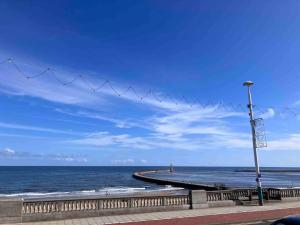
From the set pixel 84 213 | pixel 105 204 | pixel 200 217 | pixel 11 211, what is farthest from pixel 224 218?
pixel 11 211

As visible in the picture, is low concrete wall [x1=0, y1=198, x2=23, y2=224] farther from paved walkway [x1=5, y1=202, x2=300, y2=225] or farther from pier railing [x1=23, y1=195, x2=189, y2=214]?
paved walkway [x1=5, y1=202, x2=300, y2=225]

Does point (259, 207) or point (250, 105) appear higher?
point (250, 105)

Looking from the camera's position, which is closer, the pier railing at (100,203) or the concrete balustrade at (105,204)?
the concrete balustrade at (105,204)

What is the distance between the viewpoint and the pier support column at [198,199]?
63.7 ft

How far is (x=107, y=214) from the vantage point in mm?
16922

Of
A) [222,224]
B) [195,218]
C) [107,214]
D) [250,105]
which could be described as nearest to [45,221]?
[107,214]

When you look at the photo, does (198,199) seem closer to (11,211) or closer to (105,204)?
(105,204)

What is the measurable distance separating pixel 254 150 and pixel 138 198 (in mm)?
8317

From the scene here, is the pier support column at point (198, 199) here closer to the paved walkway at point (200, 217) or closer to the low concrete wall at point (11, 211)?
the paved walkway at point (200, 217)

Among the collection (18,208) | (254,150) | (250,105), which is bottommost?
(18,208)

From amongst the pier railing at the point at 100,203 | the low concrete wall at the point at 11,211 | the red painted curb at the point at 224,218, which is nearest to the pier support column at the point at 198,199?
the pier railing at the point at 100,203

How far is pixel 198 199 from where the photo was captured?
19641 millimetres

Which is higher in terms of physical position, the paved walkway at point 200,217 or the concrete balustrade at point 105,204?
the concrete balustrade at point 105,204

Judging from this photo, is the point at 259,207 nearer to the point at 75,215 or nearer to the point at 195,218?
the point at 195,218
